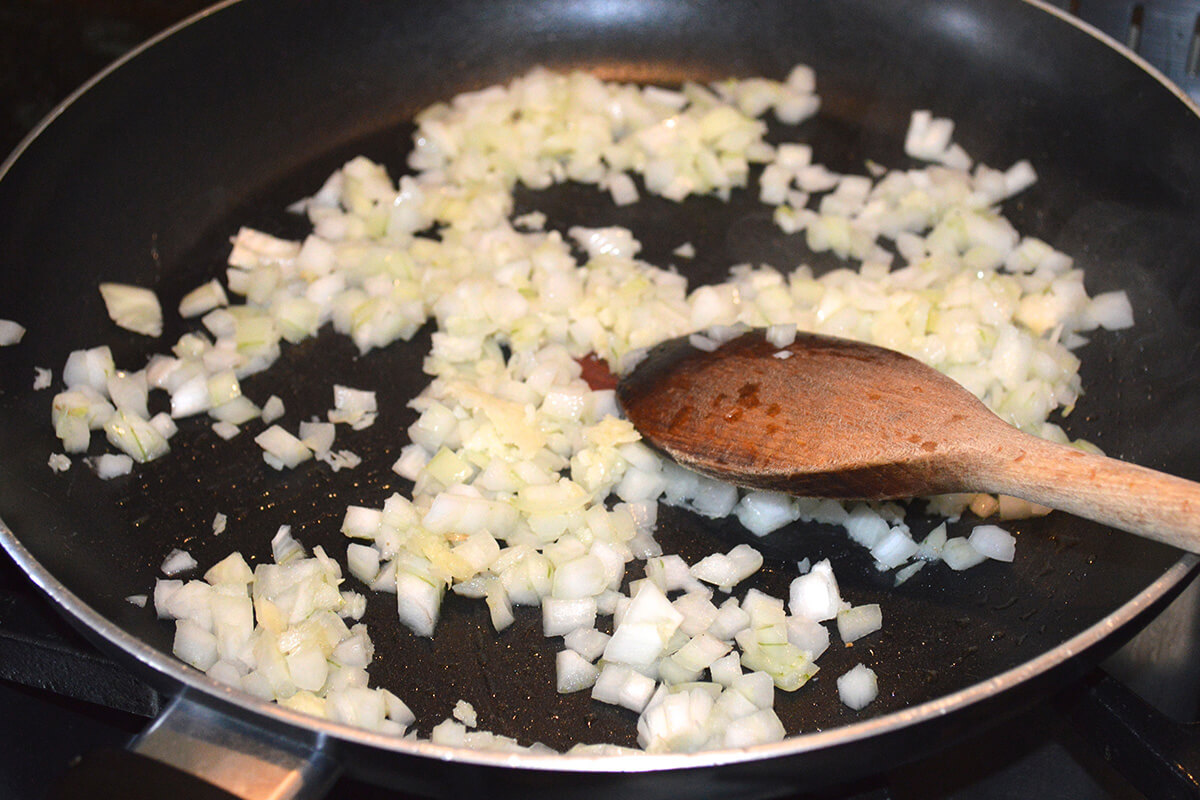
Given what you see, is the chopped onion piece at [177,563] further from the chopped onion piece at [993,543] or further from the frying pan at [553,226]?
the chopped onion piece at [993,543]

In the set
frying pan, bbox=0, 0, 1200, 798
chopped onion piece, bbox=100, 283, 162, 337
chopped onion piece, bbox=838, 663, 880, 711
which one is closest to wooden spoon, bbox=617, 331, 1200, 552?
frying pan, bbox=0, 0, 1200, 798

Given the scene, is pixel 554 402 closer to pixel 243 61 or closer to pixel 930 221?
pixel 930 221

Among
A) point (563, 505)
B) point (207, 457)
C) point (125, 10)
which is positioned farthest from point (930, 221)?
point (125, 10)

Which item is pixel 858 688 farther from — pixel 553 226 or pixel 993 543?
Answer: pixel 553 226

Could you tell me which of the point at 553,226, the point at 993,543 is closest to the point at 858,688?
the point at 993,543

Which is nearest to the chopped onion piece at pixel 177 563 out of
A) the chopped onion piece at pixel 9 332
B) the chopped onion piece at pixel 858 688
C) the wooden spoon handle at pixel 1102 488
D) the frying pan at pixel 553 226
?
the frying pan at pixel 553 226
